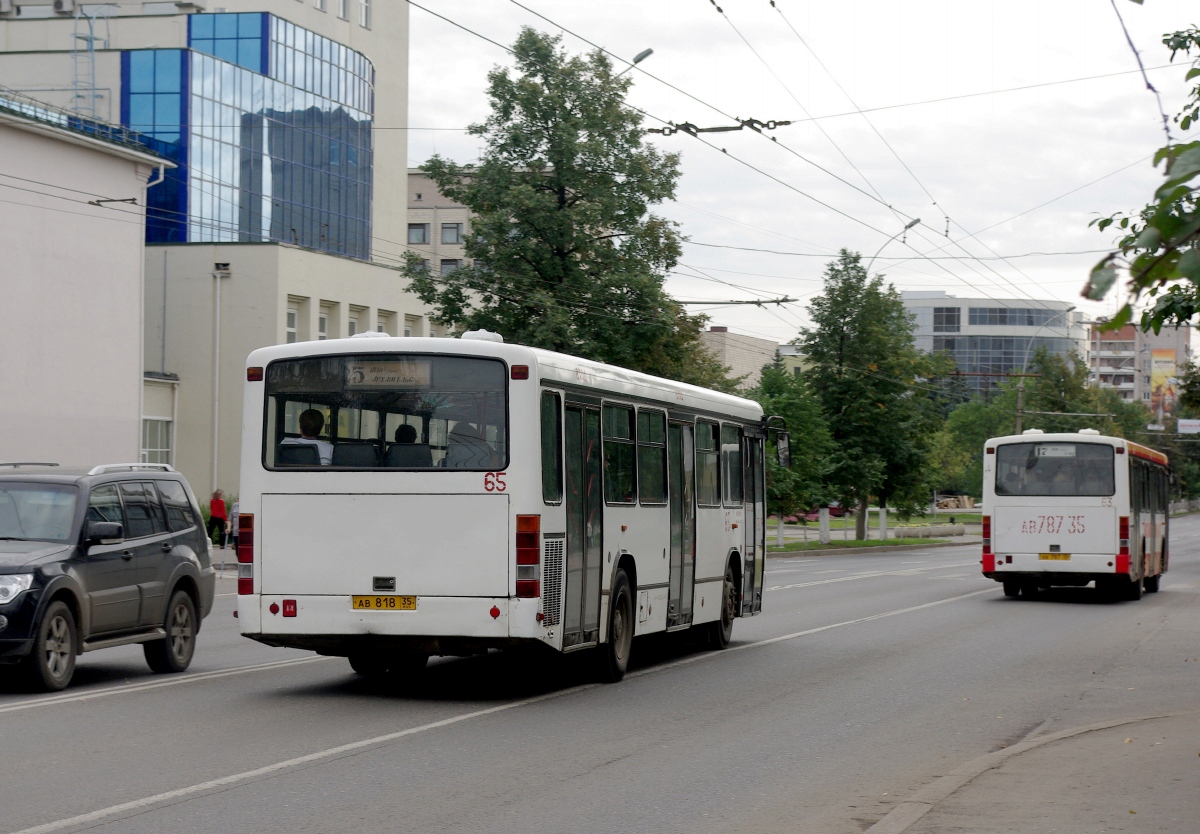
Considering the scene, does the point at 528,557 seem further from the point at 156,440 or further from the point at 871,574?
the point at 156,440

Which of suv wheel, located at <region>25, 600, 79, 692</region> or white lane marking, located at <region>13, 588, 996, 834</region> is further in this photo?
suv wheel, located at <region>25, 600, 79, 692</region>

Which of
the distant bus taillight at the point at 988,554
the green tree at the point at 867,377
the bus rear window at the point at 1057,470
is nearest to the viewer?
the bus rear window at the point at 1057,470

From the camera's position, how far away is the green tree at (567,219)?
43.3m

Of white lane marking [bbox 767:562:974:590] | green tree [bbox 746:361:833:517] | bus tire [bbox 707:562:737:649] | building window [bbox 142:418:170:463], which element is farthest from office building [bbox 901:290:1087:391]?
bus tire [bbox 707:562:737:649]

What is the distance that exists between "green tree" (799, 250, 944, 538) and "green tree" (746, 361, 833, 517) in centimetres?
243

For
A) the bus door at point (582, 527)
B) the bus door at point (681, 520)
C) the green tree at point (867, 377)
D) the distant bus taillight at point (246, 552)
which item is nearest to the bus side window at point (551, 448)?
the bus door at point (582, 527)

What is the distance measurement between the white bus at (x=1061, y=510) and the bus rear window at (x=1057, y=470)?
0.02 m

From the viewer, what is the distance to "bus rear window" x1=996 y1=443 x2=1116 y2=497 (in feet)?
89.1

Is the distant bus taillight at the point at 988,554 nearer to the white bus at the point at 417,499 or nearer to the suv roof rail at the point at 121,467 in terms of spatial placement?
the white bus at the point at 417,499

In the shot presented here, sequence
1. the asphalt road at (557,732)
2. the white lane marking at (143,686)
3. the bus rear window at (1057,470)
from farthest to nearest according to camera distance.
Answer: the bus rear window at (1057,470) → the white lane marking at (143,686) → the asphalt road at (557,732)

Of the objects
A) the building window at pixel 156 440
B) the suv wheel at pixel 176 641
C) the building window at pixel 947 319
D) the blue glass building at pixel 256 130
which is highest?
the building window at pixel 947 319

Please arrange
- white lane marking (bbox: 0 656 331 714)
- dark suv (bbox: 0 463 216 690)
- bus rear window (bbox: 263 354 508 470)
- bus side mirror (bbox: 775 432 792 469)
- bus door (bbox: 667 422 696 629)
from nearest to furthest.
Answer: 1. white lane marking (bbox: 0 656 331 714)
2. bus rear window (bbox: 263 354 508 470)
3. dark suv (bbox: 0 463 216 690)
4. bus door (bbox: 667 422 696 629)
5. bus side mirror (bbox: 775 432 792 469)

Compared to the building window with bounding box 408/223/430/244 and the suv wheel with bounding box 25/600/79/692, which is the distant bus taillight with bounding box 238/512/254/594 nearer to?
the suv wheel with bounding box 25/600/79/692

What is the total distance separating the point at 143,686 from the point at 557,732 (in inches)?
163
